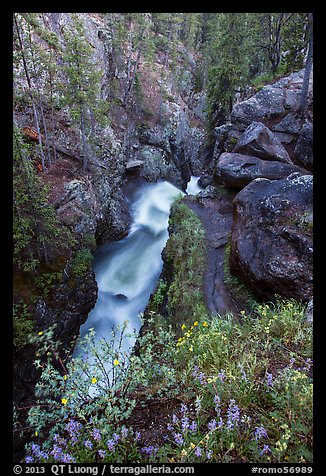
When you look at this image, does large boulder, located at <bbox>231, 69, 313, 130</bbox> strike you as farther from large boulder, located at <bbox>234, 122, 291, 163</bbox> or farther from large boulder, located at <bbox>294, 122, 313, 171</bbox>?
large boulder, located at <bbox>294, 122, 313, 171</bbox>

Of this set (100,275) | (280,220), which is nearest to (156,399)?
(280,220)

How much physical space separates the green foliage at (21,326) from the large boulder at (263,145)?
1095 centimetres

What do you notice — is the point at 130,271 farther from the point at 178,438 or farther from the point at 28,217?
the point at 178,438

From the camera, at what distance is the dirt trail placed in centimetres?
736

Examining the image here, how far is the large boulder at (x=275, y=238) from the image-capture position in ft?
20.2

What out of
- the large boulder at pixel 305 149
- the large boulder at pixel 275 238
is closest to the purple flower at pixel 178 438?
the large boulder at pixel 275 238

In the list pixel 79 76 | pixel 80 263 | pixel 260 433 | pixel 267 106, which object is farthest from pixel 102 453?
pixel 267 106

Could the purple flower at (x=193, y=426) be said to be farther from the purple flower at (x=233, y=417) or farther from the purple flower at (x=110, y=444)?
the purple flower at (x=110, y=444)

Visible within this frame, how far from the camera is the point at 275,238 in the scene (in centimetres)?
687

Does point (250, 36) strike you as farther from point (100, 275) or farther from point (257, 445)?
point (257, 445)

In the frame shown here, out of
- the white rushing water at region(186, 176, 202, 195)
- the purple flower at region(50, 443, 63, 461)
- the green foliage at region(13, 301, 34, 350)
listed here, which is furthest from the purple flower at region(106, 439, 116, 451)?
the white rushing water at region(186, 176, 202, 195)

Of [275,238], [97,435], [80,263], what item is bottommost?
[97,435]

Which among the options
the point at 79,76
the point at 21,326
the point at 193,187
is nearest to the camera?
the point at 21,326
